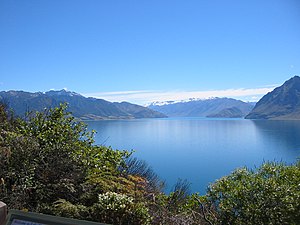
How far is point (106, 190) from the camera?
526 centimetres

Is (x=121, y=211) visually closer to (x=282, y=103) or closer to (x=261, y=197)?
(x=261, y=197)

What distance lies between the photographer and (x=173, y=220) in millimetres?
4684

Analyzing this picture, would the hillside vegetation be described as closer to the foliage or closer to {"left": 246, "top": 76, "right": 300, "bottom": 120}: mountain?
the foliage

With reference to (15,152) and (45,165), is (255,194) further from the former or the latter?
(15,152)

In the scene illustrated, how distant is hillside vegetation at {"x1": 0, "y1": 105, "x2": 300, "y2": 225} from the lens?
423cm

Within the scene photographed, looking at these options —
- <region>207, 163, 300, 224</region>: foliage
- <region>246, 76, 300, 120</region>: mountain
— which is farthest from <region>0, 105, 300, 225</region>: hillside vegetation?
<region>246, 76, 300, 120</region>: mountain

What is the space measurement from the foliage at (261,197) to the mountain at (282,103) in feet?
480

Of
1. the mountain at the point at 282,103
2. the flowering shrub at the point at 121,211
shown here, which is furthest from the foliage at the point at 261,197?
the mountain at the point at 282,103

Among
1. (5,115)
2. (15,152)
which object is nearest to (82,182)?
(15,152)

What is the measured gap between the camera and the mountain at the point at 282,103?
15075cm

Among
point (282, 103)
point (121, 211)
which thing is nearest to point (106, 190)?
point (121, 211)

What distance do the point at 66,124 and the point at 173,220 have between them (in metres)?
4.28

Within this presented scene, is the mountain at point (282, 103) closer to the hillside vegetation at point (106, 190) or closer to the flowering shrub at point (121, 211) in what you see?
the hillside vegetation at point (106, 190)

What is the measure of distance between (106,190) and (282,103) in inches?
6833
